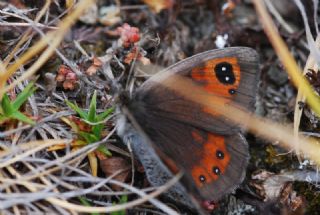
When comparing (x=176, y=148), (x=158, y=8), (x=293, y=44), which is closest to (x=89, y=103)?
(x=176, y=148)

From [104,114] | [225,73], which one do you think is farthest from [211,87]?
[104,114]

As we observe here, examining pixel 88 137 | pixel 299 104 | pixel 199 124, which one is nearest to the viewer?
pixel 199 124

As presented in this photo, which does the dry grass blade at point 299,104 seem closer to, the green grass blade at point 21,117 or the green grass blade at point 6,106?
the green grass blade at point 21,117

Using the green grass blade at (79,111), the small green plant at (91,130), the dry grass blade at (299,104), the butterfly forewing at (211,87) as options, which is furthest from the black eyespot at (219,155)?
the green grass blade at (79,111)

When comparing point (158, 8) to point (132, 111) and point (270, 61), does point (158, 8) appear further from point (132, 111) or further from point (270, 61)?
point (132, 111)

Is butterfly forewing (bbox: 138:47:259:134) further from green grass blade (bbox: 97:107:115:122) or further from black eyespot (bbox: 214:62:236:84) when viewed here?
green grass blade (bbox: 97:107:115:122)

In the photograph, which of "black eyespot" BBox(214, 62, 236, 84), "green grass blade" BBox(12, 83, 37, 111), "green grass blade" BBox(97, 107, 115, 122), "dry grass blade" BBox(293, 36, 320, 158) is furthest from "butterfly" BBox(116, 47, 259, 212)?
"green grass blade" BBox(12, 83, 37, 111)

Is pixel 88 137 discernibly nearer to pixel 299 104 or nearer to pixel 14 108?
pixel 14 108
